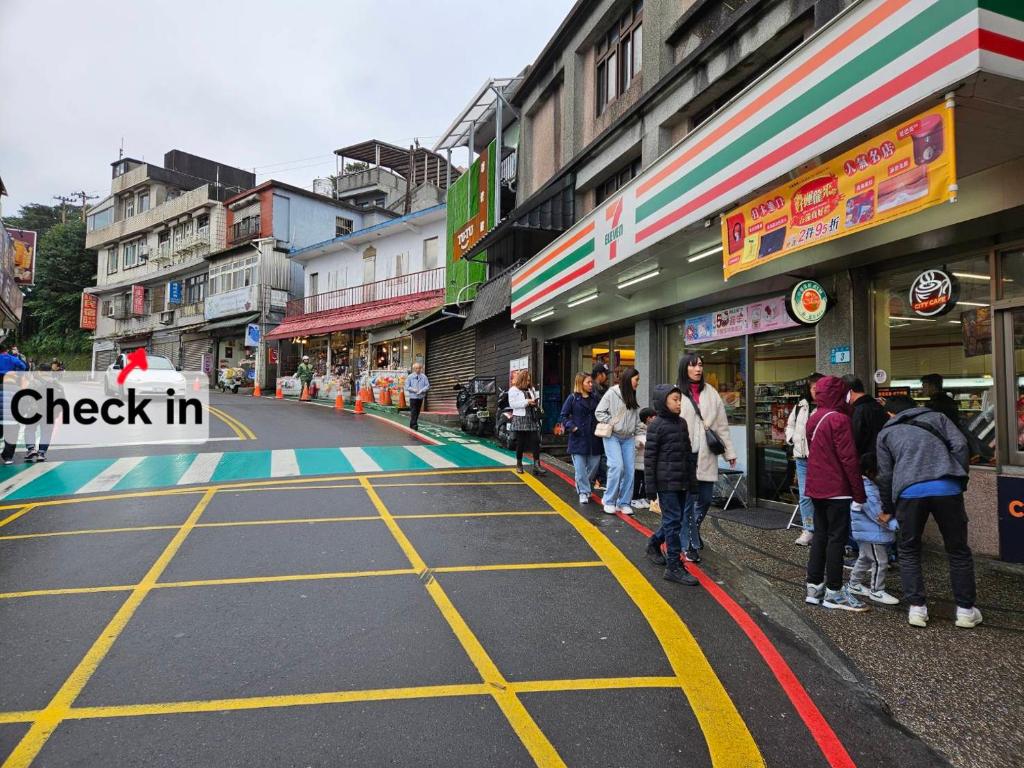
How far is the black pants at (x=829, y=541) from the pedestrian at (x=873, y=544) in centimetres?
30

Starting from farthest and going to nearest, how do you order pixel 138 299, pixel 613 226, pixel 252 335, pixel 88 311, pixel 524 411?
pixel 88 311 → pixel 138 299 → pixel 252 335 → pixel 524 411 → pixel 613 226

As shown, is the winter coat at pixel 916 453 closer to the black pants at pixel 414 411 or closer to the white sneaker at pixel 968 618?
the white sneaker at pixel 968 618

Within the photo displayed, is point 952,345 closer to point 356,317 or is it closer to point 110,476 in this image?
point 110,476

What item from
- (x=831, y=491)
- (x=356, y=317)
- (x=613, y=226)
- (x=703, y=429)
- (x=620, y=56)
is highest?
(x=620, y=56)

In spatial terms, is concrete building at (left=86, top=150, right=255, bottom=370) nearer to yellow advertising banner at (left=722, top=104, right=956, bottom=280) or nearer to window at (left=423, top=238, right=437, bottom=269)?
window at (left=423, top=238, right=437, bottom=269)

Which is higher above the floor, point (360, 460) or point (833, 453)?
point (833, 453)

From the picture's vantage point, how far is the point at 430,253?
26.1m

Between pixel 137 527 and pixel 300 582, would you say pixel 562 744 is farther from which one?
pixel 137 527

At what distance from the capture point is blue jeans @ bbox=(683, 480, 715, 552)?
5379mm

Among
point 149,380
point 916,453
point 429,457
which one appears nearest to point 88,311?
point 149,380

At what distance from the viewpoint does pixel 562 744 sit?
9.05 ft

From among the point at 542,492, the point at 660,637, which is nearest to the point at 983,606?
the point at 660,637

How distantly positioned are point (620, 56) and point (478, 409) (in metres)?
8.88

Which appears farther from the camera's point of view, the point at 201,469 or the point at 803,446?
the point at 201,469
